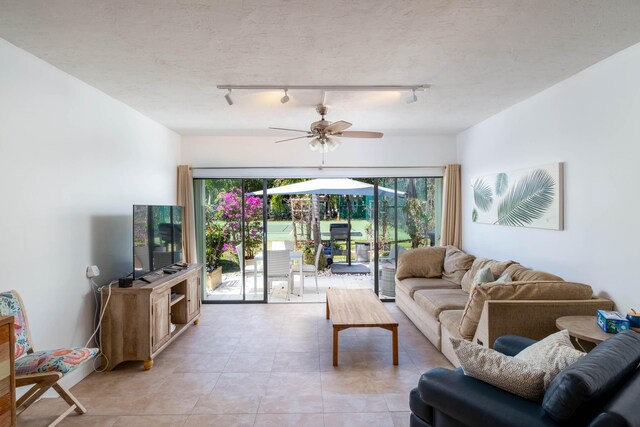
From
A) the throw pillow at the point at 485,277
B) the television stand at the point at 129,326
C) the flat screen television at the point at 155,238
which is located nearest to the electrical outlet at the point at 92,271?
the television stand at the point at 129,326

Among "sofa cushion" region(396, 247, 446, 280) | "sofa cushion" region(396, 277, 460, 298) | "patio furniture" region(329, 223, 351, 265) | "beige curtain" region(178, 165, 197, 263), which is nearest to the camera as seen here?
"sofa cushion" region(396, 277, 460, 298)

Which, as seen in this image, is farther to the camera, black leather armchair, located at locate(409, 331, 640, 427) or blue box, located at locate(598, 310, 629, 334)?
blue box, located at locate(598, 310, 629, 334)

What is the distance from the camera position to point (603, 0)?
1848mm

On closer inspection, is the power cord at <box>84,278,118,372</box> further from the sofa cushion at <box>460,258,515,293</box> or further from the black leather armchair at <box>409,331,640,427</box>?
the sofa cushion at <box>460,258,515,293</box>

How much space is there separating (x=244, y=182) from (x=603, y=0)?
4.49 m

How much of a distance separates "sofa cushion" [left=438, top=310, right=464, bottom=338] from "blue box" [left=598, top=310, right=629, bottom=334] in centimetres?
102

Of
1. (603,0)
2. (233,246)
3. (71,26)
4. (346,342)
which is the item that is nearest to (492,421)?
(603,0)

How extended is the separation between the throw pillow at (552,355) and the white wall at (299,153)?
149 inches

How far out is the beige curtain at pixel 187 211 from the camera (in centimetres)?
509

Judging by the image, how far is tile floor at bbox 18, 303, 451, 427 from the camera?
8.00 ft

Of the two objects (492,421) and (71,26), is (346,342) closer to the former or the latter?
(492,421)

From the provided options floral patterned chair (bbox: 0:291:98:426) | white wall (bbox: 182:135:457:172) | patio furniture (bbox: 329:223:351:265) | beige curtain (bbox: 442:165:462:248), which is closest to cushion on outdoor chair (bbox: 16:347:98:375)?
floral patterned chair (bbox: 0:291:98:426)

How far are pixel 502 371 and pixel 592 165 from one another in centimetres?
214

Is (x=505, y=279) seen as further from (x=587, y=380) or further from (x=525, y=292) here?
(x=587, y=380)
